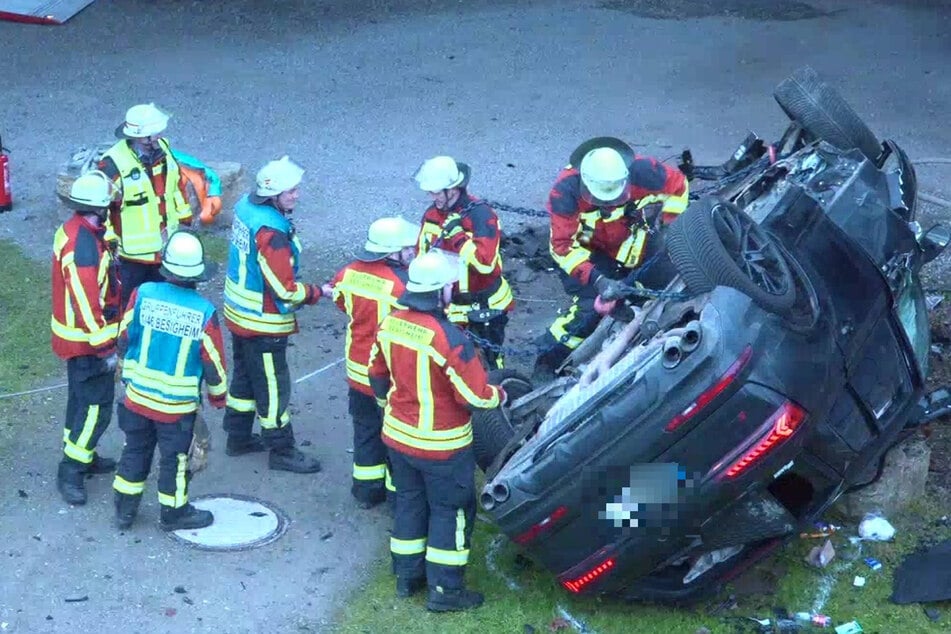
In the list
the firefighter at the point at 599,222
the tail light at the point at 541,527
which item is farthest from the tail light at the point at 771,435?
the firefighter at the point at 599,222

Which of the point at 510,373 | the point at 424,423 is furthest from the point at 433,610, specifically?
the point at 510,373

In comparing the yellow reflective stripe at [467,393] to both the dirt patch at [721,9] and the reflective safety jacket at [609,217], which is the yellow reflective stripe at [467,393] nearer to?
the reflective safety jacket at [609,217]

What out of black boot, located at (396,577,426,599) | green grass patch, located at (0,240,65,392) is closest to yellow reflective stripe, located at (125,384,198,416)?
black boot, located at (396,577,426,599)

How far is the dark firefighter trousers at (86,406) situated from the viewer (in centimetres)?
739

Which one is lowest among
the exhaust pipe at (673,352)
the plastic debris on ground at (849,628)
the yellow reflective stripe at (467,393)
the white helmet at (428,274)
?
the plastic debris on ground at (849,628)

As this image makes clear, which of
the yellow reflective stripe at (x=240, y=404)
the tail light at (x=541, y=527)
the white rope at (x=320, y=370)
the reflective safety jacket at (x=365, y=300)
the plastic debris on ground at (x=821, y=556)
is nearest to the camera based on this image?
the tail light at (x=541, y=527)

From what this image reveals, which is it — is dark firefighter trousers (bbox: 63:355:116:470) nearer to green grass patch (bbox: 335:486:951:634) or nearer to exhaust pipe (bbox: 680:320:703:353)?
green grass patch (bbox: 335:486:951:634)

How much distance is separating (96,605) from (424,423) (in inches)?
68.9

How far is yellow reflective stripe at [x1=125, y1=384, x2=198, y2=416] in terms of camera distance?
22.7ft

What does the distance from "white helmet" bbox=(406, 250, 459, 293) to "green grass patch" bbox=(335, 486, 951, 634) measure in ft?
4.94

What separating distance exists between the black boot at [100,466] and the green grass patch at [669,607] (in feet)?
5.86

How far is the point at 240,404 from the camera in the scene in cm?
788

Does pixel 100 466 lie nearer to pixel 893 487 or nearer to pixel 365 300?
pixel 365 300

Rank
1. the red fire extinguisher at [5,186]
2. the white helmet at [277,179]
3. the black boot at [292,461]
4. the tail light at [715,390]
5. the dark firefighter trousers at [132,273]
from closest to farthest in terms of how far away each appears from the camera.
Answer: the tail light at [715,390]
the white helmet at [277,179]
the black boot at [292,461]
the dark firefighter trousers at [132,273]
the red fire extinguisher at [5,186]
